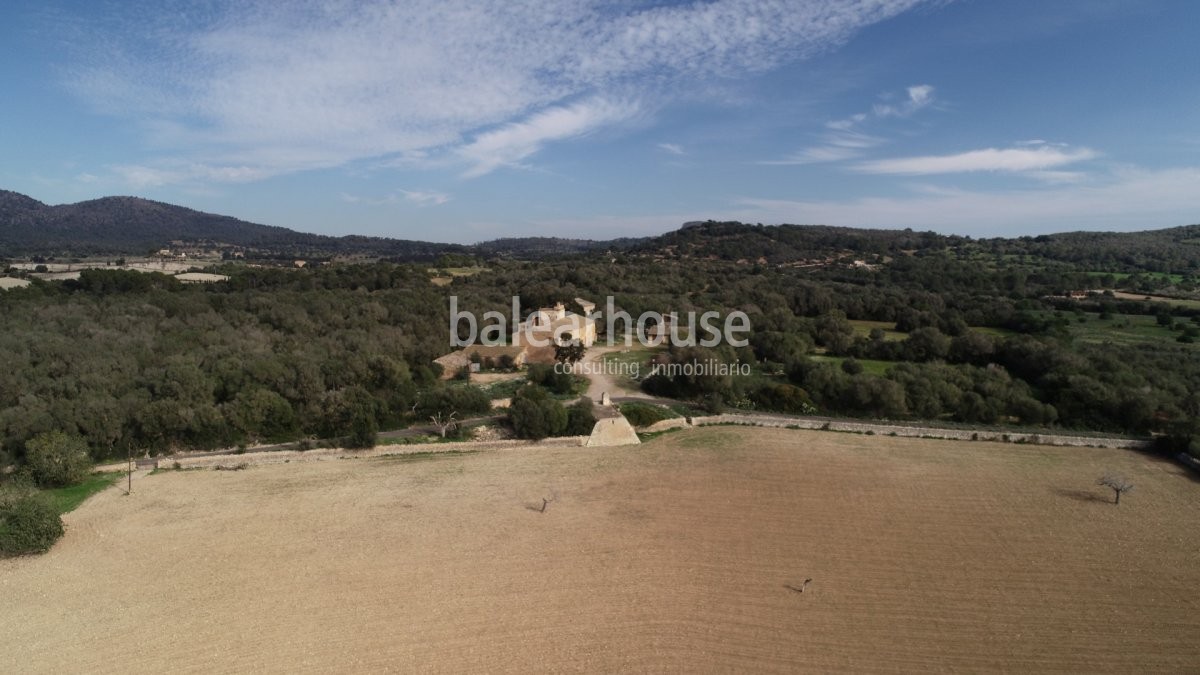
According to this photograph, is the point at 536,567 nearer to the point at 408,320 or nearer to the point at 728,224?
the point at 408,320

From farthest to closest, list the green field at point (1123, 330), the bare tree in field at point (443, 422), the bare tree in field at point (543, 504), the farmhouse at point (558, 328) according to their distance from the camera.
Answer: the green field at point (1123, 330)
the farmhouse at point (558, 328)
the bare tree in field at point (443, 422)
the bare tree in field at point (543, 504)

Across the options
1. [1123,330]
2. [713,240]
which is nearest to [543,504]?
[1123,330]

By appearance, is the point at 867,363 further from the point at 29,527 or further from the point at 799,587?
the point at 29,527

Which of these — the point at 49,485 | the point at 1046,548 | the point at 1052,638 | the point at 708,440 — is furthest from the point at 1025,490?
the point at 49,485

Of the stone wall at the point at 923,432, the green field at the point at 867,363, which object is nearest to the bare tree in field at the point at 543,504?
the stone wall at the point at 923,432

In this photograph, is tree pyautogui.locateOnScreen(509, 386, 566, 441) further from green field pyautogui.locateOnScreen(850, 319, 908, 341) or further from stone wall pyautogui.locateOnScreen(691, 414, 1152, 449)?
green field pyautogui.locateOnScreen(850, 319, 908, 341)

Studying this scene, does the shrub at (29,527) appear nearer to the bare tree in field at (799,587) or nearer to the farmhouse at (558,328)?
the bare tree in field at (799,587)

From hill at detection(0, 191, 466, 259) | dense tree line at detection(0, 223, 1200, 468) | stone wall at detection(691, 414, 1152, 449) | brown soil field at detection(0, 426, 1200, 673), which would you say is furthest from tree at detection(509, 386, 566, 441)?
hill at detection(0, 191, 466, 259)
